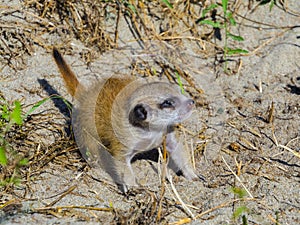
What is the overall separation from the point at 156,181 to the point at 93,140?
375 millimetres

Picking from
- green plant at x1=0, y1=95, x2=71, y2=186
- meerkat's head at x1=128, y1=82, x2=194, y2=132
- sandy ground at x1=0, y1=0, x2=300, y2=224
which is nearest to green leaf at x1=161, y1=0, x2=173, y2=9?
sandy ground at x1=0, y1=0, x2=300, y2=224

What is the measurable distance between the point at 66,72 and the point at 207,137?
0.82 meters

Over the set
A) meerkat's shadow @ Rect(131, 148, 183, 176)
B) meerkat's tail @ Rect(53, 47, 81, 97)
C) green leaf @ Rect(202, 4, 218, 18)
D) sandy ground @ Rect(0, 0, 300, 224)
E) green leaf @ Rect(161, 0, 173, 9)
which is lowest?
meerkat's shadow @ Rect(131, 148, 183, 176)

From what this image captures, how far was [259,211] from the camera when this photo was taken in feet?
8.15

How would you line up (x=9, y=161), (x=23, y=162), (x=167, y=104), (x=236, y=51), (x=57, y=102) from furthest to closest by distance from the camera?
(x=236, y=51), (x=57, y=102), (x=167, y=104), (x=9, y=161), (x=23, y=162)

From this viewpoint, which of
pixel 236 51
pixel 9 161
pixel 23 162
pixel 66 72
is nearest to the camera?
pixel 23 162

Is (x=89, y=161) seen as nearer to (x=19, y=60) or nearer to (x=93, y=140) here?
(x=93, y=140)

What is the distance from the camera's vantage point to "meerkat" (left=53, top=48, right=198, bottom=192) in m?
2.69

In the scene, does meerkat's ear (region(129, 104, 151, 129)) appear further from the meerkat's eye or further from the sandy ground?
the sandy ground

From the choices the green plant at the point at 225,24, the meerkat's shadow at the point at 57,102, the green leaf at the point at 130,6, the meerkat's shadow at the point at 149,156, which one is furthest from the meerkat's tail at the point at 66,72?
the green plant at the point at 225,24

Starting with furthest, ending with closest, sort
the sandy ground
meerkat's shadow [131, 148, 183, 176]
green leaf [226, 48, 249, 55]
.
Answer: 1. green leaf [226, 48, 249, 55]
2. meerkat's shadow [131, 148, 183, 176]
3. the sandy ground

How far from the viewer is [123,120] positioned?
9.04 ft

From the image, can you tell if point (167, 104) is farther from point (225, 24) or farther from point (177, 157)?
point (225, 24)

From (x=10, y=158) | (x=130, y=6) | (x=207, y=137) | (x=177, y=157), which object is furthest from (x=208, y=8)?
(x=10, y=158)
